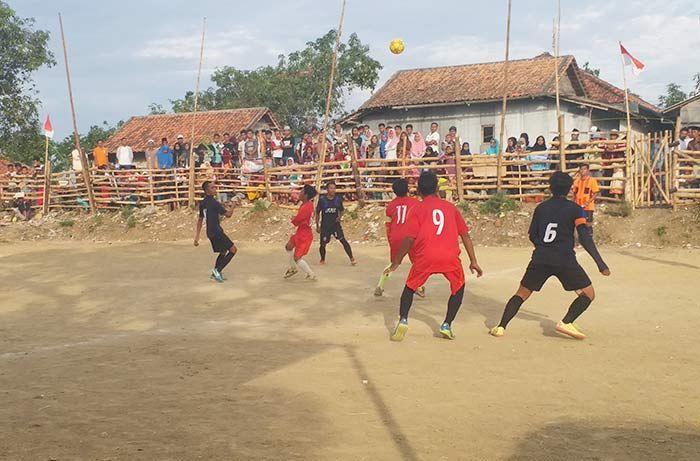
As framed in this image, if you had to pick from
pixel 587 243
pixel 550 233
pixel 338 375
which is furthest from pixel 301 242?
pixel 338 375

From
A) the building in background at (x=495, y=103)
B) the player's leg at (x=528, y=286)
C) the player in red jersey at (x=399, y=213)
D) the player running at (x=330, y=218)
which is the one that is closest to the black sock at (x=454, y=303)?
the player's leg at (x=528, y=286)

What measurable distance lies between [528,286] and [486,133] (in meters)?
23.5

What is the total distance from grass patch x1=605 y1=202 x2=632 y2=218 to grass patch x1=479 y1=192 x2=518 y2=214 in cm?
212

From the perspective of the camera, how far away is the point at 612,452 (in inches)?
183

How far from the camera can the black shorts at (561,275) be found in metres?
7.84

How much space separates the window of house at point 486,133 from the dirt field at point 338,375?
18.8 m

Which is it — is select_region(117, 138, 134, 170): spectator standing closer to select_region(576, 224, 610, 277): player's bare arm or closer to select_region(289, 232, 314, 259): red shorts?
select_region(289, 232, 314, 259): red shorts

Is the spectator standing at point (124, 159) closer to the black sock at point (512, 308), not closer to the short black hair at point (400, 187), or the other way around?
the short black hair at point (400, 187)

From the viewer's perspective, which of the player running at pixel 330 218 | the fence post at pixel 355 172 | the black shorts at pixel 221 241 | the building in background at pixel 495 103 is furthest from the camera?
the building in background at pixel 495 103

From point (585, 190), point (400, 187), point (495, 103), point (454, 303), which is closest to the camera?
point (454, 303)

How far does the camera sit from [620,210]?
17.8 m

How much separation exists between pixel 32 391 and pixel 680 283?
30.8ft

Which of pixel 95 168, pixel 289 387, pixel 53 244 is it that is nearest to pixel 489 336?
pixel 289 387

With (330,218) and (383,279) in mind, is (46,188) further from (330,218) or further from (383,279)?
(383,279)
